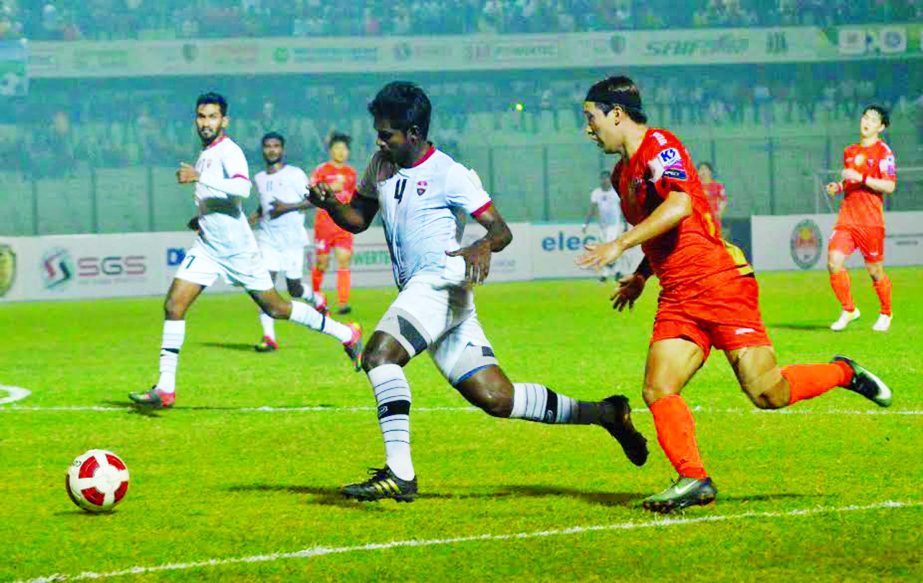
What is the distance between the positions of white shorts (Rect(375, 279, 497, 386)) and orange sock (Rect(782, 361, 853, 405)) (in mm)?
1426

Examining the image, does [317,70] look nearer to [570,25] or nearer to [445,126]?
[445,126]

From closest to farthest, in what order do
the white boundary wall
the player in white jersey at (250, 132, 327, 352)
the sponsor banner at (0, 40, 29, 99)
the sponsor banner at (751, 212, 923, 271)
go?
the player in white jersey at (250, 132, 327, 352)
the white boundary wall
the sponsor banner at (751, 212, 923, 271)
the sponsor banner at (0, 40, 29, 99)

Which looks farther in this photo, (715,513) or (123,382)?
(123,382)

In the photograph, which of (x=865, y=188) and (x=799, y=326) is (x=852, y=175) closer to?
(x=865, y=188)

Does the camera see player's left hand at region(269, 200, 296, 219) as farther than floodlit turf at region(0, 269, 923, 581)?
Yes

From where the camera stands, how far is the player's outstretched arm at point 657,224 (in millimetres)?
5922

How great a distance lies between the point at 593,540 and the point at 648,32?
1323 inches

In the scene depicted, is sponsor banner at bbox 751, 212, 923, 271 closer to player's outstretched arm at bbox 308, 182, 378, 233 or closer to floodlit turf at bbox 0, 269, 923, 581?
floodlit turf at bbox 0, 269, 923, 581

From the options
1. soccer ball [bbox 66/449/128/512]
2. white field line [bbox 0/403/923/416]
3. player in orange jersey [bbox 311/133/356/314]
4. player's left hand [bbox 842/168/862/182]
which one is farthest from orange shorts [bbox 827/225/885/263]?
soccer ball [bbox 66/449/128/512]

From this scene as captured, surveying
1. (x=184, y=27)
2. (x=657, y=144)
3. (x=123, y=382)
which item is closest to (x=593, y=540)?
(x=657, y=144)

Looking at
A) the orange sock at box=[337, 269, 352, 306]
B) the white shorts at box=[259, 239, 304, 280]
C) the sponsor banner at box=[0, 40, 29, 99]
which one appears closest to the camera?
the white shorts at box=[259, 239, 304, 280]

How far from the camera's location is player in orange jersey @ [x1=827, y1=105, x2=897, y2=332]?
15227mm

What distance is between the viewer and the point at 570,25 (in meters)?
38.9

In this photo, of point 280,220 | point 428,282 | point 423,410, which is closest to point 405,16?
point 280,220
